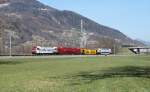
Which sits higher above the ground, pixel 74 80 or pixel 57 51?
pixel 57 51

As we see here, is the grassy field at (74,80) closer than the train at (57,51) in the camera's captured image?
Yes

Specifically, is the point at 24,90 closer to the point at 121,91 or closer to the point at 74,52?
the point at 121,91

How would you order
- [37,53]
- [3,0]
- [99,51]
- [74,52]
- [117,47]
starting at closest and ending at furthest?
[3,0] → [37,53] → [74,52] → [99,51] → [117,47]

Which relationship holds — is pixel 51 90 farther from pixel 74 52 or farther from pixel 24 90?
pixel 74 52

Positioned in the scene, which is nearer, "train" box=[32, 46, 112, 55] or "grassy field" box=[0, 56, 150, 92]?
"grassy field" box=[0, 56, 150, 92]

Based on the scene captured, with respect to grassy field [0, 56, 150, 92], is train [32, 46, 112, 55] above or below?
above

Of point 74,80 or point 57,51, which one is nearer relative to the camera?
point 74,80

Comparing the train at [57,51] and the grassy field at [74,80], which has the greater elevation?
the train at [57,51]

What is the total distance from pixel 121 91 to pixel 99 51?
13403 centimetres

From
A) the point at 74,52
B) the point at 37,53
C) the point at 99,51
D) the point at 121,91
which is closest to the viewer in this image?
the point at 121,91

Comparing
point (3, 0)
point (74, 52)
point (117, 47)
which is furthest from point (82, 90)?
point (117, 47)

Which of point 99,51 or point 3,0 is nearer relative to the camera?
point 3,0

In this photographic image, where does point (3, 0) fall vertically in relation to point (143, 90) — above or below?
above

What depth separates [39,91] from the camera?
17453mm
